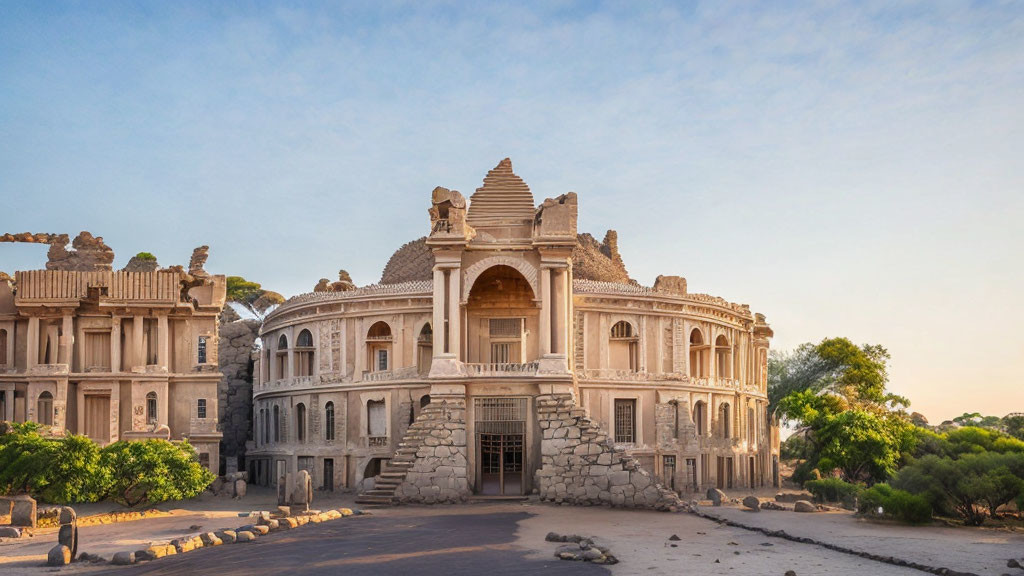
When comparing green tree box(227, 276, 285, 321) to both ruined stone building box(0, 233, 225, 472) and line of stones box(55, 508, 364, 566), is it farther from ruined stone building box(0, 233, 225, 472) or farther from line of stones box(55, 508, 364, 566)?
line of stones box(55, 508, 364, 566)

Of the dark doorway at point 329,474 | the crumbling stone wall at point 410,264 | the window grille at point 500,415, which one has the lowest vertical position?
the dark doorway at point 329,474

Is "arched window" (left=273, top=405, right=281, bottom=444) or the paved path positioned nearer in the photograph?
the paved path

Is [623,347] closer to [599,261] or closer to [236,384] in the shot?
[599,261]

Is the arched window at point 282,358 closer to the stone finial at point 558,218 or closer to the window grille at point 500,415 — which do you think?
the window grille at point 500,415

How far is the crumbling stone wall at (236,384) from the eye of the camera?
63022 millimetres

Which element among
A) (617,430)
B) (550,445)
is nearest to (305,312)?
(617,430)

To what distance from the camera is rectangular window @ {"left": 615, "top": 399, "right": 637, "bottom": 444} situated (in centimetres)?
5381

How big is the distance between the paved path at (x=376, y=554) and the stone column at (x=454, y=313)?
32.2ft

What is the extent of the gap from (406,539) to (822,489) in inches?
910

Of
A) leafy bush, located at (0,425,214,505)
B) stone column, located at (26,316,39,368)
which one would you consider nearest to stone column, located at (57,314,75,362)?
stone column, located at (26,316,39,368)

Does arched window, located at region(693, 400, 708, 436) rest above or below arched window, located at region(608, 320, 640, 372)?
below

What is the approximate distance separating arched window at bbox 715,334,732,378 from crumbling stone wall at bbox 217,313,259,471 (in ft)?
94.0

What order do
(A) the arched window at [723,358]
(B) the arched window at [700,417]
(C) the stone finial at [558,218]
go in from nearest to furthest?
(C) the stone finial at [558,218] < (B) the arched window at [700,417] < (A) the arched window at [723,358]

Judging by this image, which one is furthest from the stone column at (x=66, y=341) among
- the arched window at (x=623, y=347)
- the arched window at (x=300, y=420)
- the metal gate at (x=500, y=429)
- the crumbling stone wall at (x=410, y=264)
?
Answer: the arched window at (x=623, y=347)
